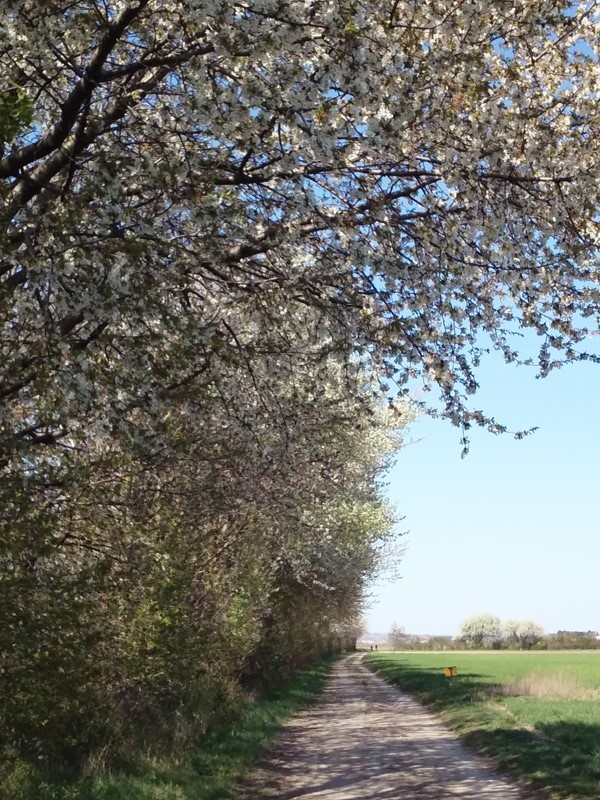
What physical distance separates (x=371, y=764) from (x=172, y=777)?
4.77 m

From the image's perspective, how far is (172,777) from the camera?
13.1 meters

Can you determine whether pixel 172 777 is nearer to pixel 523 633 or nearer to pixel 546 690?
pixel 546 690

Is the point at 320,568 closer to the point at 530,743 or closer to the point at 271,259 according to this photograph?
the point at 530,743

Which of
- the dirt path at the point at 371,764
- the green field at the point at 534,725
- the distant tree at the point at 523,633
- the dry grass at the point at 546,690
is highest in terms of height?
the distant tree at the point at 523,633

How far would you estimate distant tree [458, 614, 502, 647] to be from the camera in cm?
15025

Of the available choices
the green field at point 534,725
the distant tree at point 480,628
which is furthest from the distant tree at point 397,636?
the green field at point 534,725

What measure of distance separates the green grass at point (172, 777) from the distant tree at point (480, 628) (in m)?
134

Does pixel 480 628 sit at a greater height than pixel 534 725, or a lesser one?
greater

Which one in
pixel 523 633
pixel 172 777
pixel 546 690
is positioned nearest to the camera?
pixel 172 777

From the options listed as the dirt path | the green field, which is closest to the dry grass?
the green field

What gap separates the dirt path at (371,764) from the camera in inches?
532

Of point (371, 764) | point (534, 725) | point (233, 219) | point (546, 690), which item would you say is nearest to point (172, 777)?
point (371, 764)

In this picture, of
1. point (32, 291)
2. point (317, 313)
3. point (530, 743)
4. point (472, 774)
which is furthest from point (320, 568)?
point (32, 291)

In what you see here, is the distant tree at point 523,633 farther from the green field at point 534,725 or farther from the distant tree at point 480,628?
the green field at point 534,725
